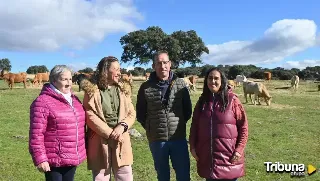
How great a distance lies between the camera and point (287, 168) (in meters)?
8.77

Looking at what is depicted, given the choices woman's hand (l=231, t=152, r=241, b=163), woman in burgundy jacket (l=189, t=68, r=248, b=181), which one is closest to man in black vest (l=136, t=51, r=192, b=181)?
woman in burgundy jacket (l=189, t=68, r=248, b=181)

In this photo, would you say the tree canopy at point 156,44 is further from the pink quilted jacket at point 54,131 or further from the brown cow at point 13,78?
the pink quilted jacket at point 54,131

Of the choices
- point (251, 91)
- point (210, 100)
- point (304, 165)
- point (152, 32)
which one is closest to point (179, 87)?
point (210, 100)

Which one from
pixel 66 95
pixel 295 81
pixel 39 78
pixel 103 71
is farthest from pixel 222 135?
pixel 295 81

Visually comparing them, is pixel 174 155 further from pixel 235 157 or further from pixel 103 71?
pixel 103 71

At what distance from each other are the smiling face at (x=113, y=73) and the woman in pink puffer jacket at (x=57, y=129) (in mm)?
529

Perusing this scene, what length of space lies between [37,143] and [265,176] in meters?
5.49

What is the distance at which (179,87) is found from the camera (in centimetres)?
523

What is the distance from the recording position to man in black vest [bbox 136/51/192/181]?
5125mm

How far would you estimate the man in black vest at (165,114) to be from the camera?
512 cm

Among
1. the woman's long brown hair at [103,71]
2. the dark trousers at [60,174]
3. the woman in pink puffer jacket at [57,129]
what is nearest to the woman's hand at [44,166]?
the woman in pink puffer jacket at [57,129]

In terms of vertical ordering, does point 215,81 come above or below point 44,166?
above

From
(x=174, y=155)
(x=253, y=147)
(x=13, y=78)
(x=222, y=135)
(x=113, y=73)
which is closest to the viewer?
(x=222, y=135)

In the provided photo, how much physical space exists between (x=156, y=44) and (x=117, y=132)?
58767 mm
